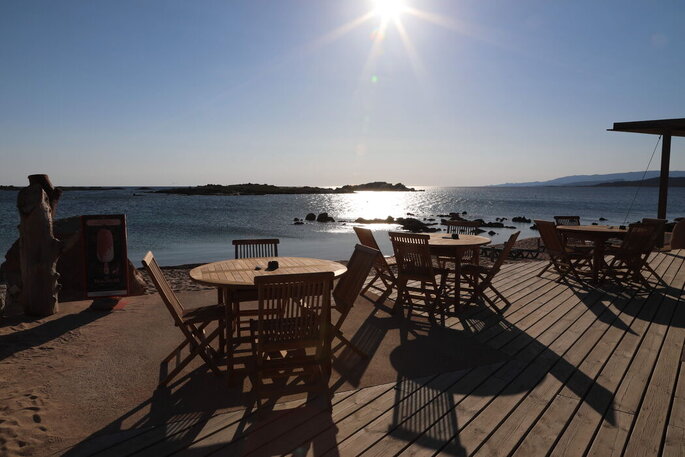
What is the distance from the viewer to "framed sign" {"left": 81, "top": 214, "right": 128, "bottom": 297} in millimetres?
5719

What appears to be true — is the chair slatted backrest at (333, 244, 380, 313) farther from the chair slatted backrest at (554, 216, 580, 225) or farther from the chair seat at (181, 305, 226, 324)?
the chair slatted backrest at (554, 216, 580, 225)

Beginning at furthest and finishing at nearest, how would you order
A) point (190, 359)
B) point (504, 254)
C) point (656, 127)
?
1. point (656, 127)
2. point (504, 254)
3. point (190, 359)

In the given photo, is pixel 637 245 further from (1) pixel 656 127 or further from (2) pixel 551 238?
(1) pixel 656 127

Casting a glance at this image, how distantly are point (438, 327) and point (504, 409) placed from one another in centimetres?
185

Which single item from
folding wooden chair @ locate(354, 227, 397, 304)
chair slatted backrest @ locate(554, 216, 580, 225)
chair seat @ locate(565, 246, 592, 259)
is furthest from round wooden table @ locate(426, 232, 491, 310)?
chair slatted backrest @ locate(554, 216, 580, 225)

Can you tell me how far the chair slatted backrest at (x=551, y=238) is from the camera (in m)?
6.55

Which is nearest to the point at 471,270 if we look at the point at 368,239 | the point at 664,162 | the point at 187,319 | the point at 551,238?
the point at 368,239

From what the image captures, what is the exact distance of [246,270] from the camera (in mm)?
3746

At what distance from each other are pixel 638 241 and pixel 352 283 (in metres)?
5.18

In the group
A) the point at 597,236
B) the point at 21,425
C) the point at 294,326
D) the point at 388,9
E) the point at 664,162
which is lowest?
the point at 21,425

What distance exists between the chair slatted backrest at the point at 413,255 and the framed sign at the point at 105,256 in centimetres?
365

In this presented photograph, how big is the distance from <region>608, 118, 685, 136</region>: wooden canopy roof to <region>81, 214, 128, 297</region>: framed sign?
33.4 ft

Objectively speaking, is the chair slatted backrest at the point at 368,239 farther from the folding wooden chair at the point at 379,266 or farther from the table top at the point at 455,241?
the table top at the point at 455,241

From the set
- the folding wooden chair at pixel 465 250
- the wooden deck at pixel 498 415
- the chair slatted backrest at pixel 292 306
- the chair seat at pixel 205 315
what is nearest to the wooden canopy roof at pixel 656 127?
the folding wooden chair at pixel 465 250
